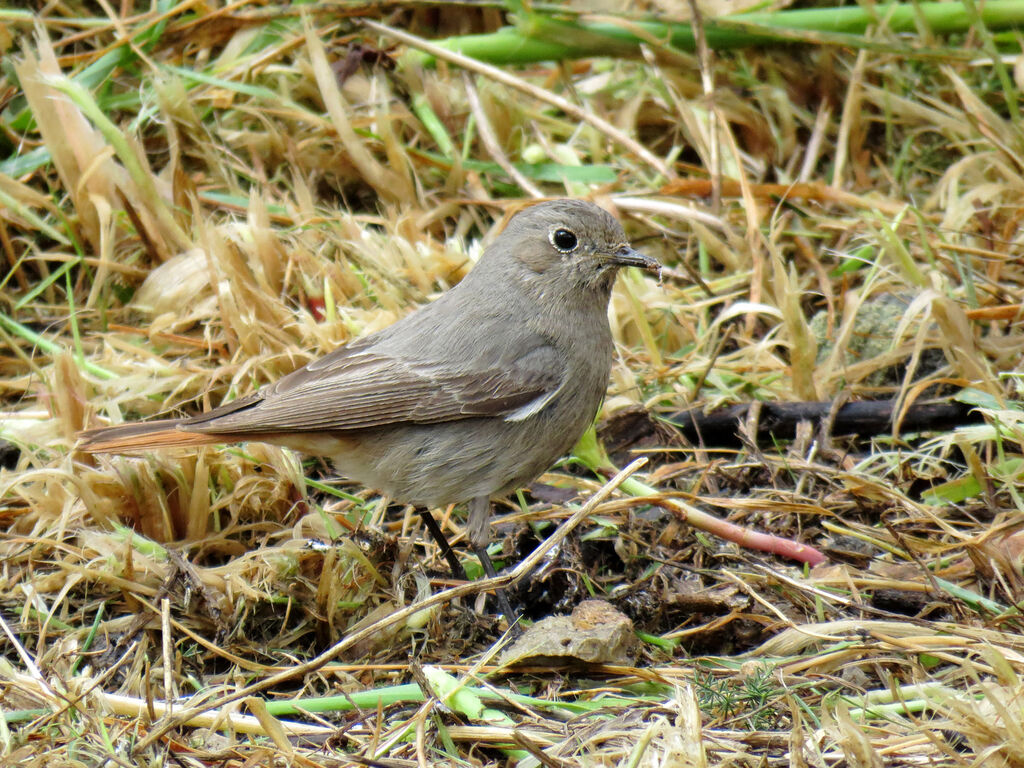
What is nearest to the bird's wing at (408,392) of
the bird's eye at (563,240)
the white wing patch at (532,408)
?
the white wing patch at (532,408)

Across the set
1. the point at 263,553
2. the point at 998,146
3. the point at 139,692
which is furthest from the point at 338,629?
the point at 998,146

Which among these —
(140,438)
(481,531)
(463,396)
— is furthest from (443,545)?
(140,438)

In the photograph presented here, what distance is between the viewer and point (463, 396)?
425 cm

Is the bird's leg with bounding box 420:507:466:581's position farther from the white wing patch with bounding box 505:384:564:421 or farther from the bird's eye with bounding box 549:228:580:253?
the bird's eye with bounding box 549:228:580:253

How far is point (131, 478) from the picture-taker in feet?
13.9

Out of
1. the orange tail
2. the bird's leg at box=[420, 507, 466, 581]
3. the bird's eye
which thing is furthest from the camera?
the bird's eye

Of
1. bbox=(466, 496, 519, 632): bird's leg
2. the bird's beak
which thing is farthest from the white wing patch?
the bird's beak

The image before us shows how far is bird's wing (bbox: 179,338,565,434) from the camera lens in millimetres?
4152

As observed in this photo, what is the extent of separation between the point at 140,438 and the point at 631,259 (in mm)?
1895

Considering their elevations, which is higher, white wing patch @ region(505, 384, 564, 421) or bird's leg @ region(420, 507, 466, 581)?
white wing patch @ region(505, 384, 564, 421)

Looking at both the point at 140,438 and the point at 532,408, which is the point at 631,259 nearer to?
the point at 532,408

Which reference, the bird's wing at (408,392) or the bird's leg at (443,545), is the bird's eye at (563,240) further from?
the bird's leg at (443,545)

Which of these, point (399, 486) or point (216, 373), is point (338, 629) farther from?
point (216, 373)

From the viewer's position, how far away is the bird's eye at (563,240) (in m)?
4.51
